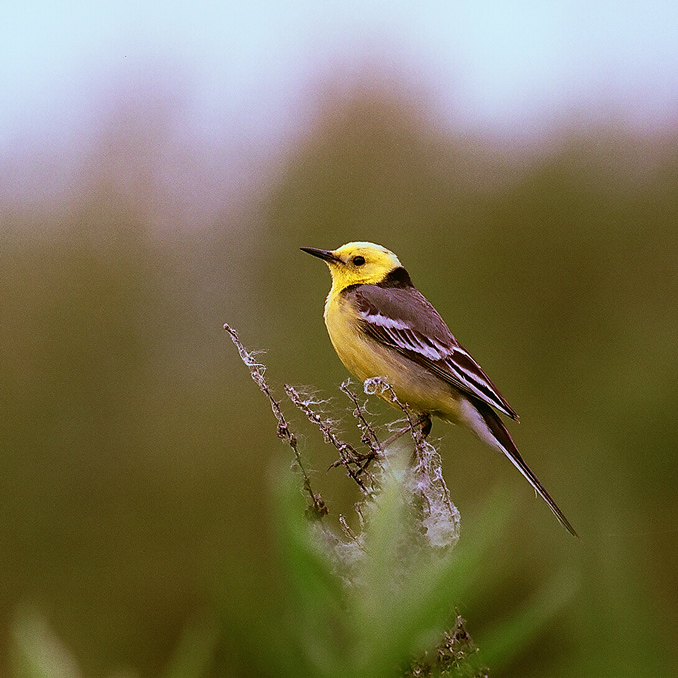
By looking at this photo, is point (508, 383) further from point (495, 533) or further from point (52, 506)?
point (495, 533)

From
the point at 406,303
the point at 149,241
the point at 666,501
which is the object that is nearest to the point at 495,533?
the point at 406,303

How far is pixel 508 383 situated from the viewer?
9.66 m

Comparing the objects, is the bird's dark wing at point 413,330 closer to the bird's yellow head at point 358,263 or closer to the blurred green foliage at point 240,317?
the bird's yellow head at point 358,263

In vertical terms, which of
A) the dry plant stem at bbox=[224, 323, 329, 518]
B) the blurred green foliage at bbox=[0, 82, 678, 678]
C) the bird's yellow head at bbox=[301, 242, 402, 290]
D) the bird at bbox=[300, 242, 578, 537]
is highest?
the dry plant stem at bbox=[224, 323, 329, 518]

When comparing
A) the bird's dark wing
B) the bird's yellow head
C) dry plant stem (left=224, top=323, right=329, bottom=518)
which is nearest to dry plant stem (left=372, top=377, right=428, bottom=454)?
the bird's dark wing

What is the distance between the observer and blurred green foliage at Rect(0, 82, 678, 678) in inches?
384

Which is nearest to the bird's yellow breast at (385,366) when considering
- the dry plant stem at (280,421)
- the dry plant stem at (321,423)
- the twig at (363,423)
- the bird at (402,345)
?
the bird at (402,345)

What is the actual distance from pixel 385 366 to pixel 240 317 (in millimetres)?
6282

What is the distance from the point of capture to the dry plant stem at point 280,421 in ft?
4.39

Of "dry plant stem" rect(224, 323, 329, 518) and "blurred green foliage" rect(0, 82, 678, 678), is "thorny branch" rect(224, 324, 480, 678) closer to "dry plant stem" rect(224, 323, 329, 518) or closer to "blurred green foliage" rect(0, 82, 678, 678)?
"dry plant stem" rect(224, 323, 329, 518)

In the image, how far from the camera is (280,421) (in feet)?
5.95

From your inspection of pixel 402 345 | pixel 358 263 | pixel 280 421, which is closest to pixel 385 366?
pixel 402 345

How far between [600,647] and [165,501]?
10.7 m

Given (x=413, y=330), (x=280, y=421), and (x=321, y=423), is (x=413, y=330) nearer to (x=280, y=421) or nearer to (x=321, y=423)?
(x=321, y=423)
